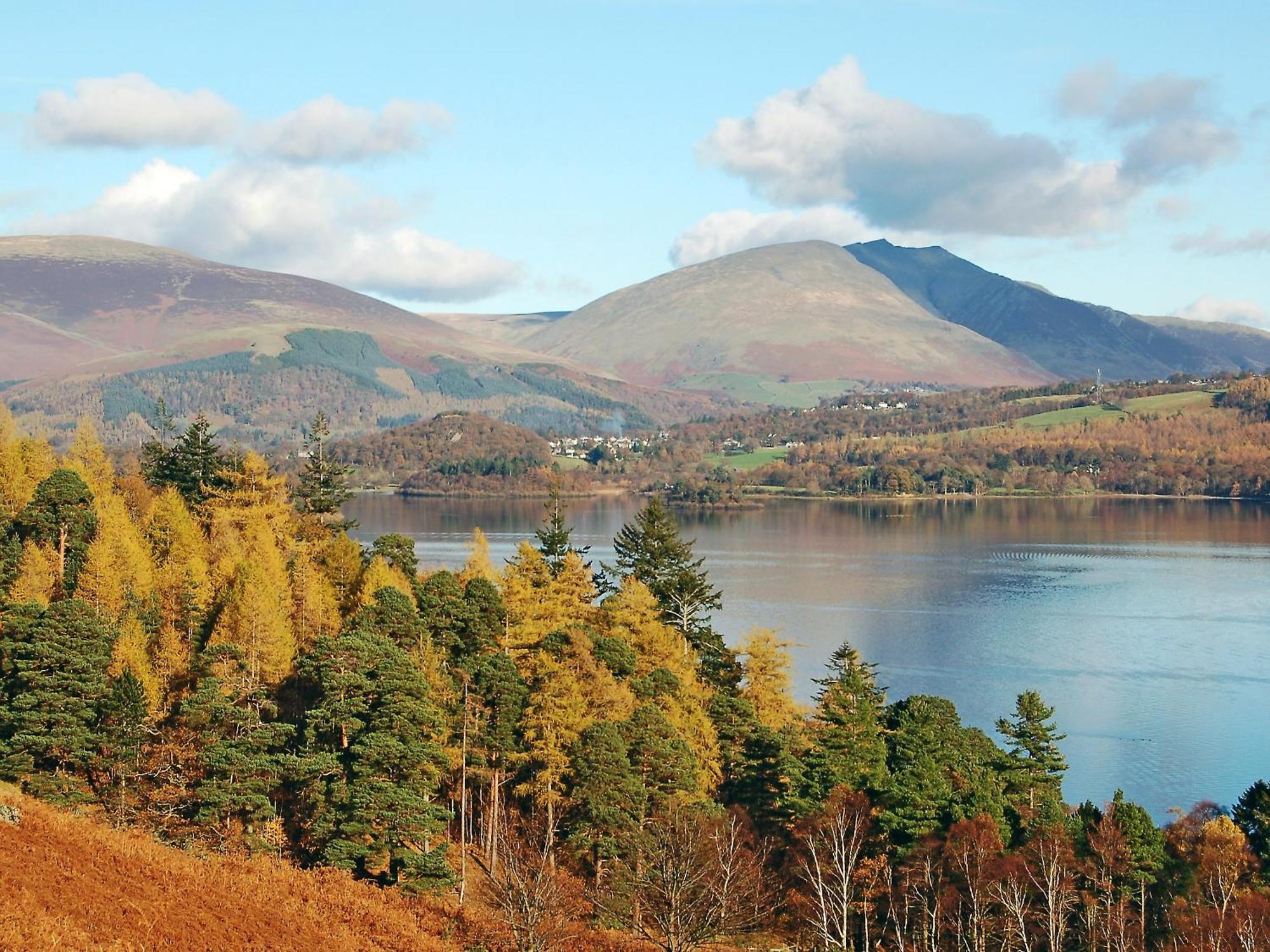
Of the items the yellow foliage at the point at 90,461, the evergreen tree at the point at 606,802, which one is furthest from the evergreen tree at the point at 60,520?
the evergreen tree at the point at 606,802

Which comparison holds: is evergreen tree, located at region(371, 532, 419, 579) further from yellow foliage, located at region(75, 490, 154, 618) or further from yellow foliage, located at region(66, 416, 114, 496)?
yellow foliage, located at region(66, 416, 114, 496)

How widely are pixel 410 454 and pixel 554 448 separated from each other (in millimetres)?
24320

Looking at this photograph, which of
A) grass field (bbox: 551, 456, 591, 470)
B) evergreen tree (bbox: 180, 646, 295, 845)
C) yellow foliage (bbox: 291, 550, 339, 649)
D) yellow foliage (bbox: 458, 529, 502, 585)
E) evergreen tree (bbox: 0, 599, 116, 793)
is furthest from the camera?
grass field (bbox: 551, 456, 591, 470)

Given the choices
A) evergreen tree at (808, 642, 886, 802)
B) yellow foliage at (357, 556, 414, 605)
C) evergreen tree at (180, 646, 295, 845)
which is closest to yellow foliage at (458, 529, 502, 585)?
yellow foliage at (357, 556, 414, 605)

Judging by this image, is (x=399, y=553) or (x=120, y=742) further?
(x=399, y=553)

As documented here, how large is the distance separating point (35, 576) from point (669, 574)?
15.4m

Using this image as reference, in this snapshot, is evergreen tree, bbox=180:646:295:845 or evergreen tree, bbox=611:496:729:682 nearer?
evergreen tree, bbox=180:646:295:845

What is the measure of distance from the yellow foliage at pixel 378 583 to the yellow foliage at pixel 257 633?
7.24 ft

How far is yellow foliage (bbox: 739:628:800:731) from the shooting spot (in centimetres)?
3200

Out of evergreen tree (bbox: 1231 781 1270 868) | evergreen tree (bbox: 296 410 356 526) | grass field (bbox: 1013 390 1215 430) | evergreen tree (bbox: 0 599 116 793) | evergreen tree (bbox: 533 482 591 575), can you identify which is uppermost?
grass field (bbox: 1013 390 1215 430)

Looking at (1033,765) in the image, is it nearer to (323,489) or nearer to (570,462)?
(323,489)

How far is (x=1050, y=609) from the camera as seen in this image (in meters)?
62.8

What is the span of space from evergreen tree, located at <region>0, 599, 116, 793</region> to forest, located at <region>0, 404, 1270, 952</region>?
0.17ft

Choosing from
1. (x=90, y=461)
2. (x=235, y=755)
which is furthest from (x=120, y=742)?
(x=90, y=461)
